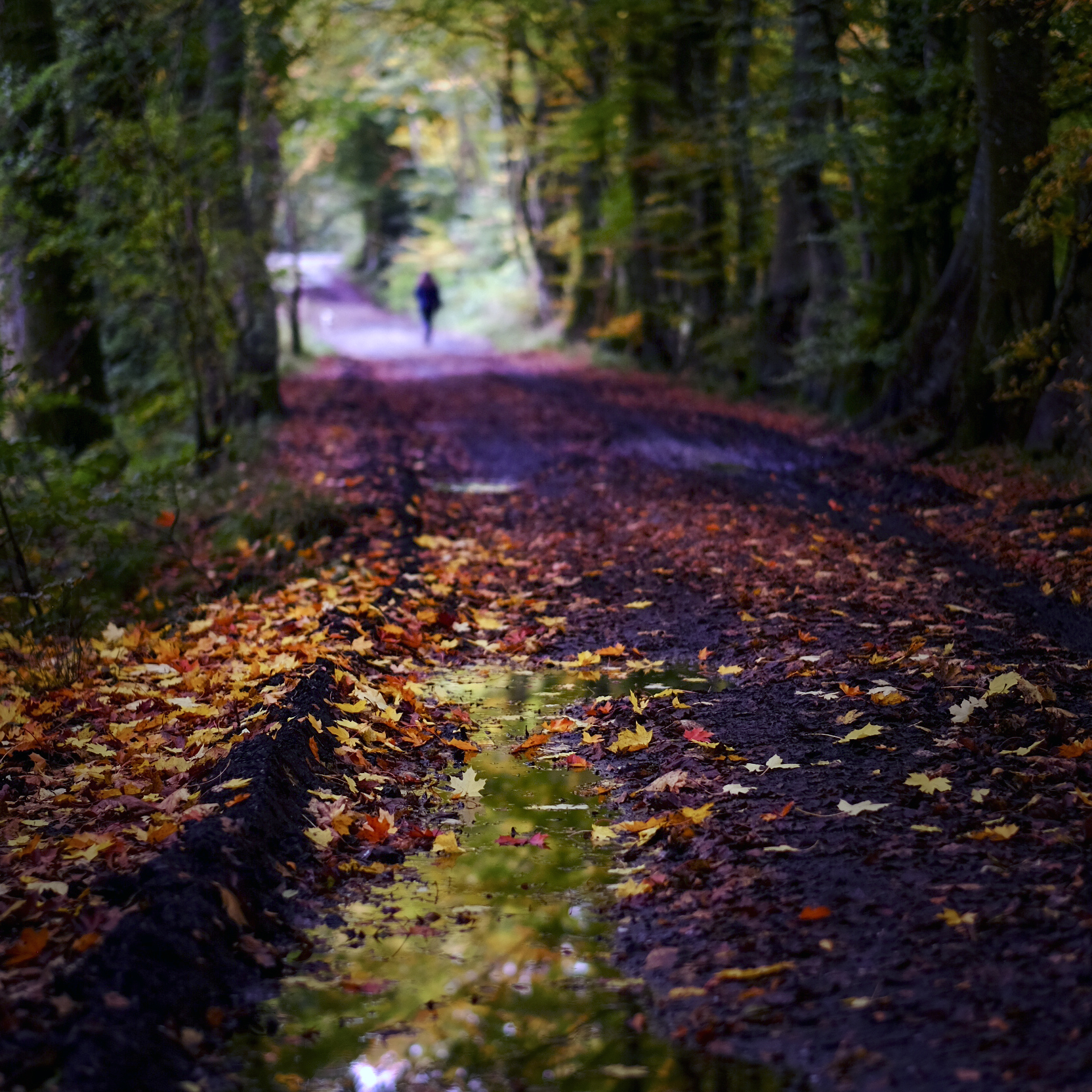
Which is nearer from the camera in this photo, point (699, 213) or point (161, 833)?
point (161, 833)

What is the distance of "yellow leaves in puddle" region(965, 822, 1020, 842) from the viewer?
375 cm

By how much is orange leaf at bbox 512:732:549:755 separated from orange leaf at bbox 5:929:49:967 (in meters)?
2.47

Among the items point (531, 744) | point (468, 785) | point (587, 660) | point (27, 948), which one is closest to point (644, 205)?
point (587, 660)

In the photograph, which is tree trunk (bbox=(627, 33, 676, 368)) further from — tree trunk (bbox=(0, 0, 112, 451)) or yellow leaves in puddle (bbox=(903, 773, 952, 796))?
yellow leaves in puddle (bbox=(903, 773, 952, 796))

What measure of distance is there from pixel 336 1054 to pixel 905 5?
1413cm

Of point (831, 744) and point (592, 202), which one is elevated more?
point (592, 202)

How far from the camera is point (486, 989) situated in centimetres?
337

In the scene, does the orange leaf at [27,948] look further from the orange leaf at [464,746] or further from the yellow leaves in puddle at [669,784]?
the yellow leaves in puddle at [669,784]

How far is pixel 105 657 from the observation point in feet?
22.5

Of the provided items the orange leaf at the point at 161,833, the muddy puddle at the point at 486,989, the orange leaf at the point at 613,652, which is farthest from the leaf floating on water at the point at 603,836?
the orange leaf at the point at 613,652

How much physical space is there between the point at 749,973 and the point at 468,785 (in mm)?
2013

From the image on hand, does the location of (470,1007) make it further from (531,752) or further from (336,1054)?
(531,752)

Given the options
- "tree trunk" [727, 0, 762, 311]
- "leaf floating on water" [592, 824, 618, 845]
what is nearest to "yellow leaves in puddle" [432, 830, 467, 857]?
"leaf floating on water" [592, 824, 618, 845]

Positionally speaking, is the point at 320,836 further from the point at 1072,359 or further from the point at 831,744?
the point at 1072,359
